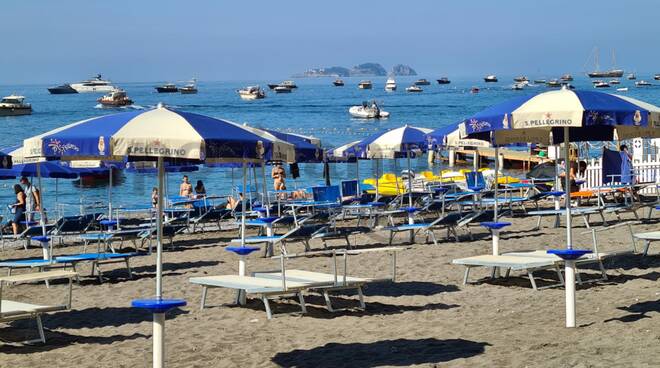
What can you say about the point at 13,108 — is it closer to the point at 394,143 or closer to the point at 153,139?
the point at 394,143

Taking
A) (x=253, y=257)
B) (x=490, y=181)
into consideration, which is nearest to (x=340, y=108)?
(x=490, y=181)

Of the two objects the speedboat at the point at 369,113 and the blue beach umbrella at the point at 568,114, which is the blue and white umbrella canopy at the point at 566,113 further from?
the speedboat at the point at 369,113

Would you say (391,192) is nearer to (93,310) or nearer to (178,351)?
(93,310)

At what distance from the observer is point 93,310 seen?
10766mm

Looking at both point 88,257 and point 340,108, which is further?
point 340,108

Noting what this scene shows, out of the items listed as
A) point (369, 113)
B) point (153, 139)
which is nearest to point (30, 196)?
point (153, 139)

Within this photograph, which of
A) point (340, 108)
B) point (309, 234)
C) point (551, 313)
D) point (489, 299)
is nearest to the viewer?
point (551, 313)

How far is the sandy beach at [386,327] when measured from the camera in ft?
25.5

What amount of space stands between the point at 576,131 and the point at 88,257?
5635 millimetres

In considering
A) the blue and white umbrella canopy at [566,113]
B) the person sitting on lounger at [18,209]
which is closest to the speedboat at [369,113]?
the person sitting on lounger at [18,209]

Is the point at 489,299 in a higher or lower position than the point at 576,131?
lower

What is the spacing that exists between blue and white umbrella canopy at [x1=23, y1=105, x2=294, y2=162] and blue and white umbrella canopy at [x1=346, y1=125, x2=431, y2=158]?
985 cm

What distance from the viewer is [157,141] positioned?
748 centimetres

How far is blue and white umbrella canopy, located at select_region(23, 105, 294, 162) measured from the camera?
24.5 ft
